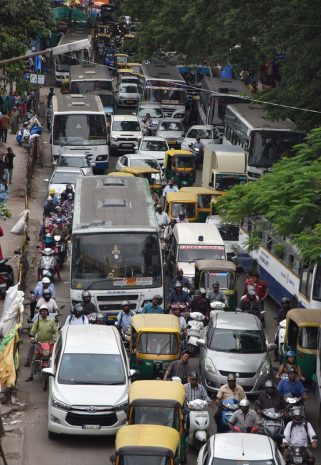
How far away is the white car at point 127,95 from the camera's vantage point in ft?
233

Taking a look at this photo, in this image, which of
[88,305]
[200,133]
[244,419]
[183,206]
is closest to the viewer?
[244,419]

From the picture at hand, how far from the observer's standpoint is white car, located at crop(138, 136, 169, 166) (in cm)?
5294

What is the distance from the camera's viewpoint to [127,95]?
7094 cm

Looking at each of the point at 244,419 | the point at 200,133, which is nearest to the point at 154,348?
the point at 244,419

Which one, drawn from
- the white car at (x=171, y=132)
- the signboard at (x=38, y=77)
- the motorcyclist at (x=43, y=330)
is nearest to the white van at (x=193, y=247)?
the motorcyclist at (x=43, y=330)

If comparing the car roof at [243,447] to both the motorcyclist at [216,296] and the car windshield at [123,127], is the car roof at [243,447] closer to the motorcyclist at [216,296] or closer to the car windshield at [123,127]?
the motorcyclist at [216,296]

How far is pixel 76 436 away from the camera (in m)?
23.4

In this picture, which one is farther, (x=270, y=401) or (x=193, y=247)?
(x=193, y=247)

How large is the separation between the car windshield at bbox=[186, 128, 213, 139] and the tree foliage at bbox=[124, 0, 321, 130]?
10.3 feet

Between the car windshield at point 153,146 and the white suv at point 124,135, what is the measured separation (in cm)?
295

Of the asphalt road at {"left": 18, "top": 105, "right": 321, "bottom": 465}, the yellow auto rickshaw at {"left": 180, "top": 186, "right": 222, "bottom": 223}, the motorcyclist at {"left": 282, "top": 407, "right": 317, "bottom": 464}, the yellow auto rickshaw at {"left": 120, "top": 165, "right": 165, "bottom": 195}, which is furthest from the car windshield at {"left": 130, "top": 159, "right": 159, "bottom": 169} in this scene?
the motorcyclist at {"left": 282, "top": 407, "right": 317, "bottom": 464}

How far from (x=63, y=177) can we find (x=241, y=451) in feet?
88.4

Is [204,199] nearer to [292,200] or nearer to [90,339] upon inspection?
[292,200]

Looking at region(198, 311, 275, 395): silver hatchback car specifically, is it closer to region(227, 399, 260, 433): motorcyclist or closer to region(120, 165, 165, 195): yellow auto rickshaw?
region(227, 399, 260, 433): motorcyclist
